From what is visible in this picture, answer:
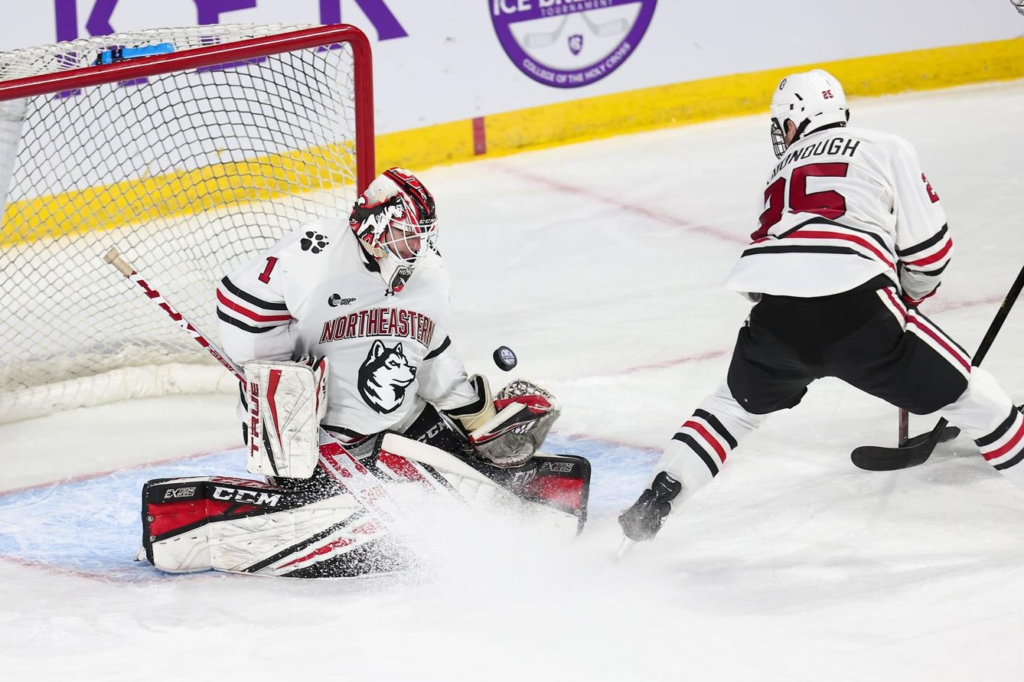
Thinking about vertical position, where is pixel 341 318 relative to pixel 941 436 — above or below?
above

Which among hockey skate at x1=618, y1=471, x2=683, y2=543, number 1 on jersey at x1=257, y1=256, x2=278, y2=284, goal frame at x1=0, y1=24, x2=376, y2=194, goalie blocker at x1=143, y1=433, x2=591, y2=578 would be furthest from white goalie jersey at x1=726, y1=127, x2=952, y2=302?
goal frame at x1=0, y1=24, x2=376, y2=194

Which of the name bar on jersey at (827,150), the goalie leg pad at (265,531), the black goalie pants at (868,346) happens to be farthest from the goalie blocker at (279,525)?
the name bar on jersey at (827,150)

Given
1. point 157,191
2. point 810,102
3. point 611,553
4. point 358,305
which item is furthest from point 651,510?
point 157,191

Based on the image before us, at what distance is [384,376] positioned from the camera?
2805 mm

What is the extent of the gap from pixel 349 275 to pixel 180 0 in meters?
2.67

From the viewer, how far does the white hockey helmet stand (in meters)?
2.72

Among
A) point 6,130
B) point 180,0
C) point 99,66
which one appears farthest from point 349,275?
point 180,0

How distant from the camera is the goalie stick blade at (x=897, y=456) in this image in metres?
3.15

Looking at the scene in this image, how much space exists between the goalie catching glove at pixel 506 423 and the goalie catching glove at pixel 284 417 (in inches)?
16.6

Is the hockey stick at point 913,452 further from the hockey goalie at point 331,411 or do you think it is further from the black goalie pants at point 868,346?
the hockey goalie at point 331,411

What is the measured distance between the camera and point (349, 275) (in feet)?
9.06

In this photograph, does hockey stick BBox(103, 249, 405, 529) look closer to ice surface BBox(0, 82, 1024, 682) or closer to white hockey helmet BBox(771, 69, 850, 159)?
ice surface BBox(0, 82, 1024, 682)

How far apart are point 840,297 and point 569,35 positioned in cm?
349

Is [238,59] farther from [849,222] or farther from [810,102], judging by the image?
[849,222]
